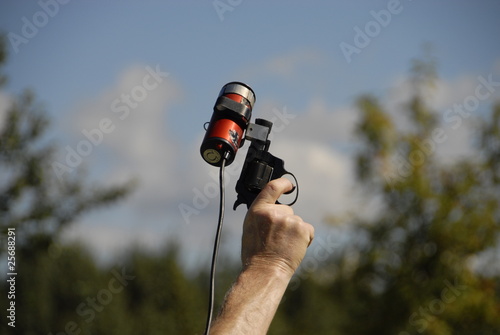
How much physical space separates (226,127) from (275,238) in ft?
2.75

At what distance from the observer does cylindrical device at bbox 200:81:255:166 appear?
10.2 feet

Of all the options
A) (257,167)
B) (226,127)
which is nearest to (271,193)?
(257,167)

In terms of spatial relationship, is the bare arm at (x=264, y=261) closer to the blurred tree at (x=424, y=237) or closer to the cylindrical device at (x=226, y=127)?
the cylindrical device at (x=226, y=127)

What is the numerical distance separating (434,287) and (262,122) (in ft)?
53.0

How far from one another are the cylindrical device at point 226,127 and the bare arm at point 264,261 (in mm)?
517

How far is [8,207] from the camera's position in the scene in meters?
11.2

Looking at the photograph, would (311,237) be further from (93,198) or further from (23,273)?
(23,273)

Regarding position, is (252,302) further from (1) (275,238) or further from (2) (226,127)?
(2) (226,127)

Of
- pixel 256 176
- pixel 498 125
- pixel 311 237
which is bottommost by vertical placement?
pixel 311 237

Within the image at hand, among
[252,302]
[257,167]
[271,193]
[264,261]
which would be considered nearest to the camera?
[252,302]

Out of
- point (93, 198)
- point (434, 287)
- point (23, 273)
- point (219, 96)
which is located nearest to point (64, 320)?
point (23, 273)

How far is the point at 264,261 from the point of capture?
2516mm

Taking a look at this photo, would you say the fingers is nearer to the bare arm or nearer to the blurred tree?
the bare arm

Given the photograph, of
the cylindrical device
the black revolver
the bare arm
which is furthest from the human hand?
the cylindrical device
